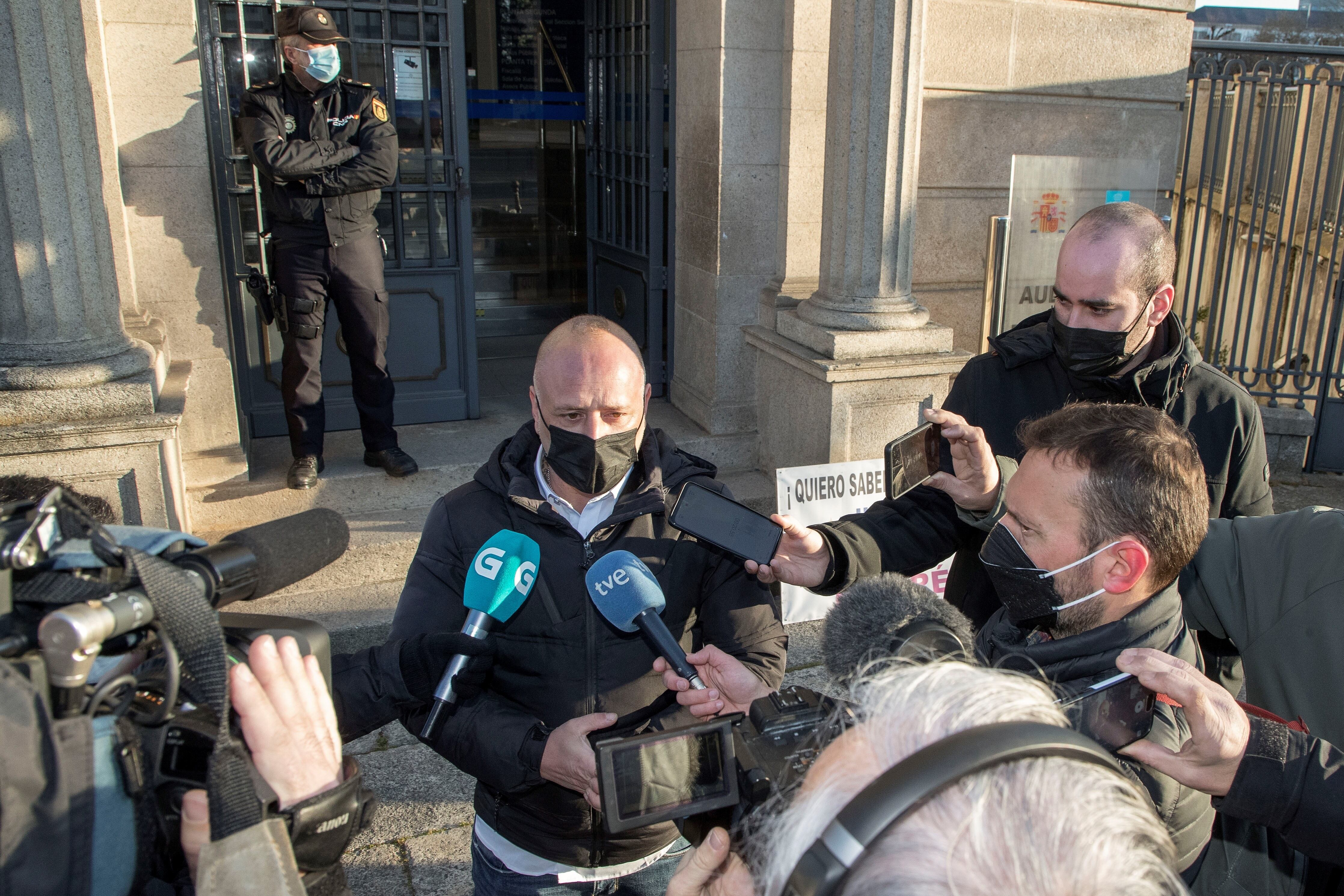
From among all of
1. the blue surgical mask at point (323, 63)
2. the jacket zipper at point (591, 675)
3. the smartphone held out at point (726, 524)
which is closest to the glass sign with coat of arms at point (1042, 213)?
the blue surgical mask at point (323, 63)

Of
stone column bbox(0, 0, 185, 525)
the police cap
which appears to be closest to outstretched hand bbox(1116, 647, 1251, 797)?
stone column bbox(0, 0, 185, 525)

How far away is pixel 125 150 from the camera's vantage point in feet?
16.4

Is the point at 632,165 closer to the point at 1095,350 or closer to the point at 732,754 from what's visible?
the point at 1095,350

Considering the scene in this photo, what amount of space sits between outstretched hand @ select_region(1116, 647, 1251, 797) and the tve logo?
0.97 meters

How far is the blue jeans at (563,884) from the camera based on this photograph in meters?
2.40

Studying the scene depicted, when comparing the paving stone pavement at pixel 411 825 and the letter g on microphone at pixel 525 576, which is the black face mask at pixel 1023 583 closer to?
the letter g on microphone at pixel 525 576

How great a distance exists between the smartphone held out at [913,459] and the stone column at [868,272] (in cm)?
290

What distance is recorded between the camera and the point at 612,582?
2.16 m

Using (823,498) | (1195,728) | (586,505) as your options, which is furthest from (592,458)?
(823,498)

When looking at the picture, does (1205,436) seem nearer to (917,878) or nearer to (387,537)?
(917,878)

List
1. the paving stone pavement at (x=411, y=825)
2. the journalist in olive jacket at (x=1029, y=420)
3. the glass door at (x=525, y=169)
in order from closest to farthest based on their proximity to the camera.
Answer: the journalist in olive jacket at (x=1029, y=420) → the paving stone pavement at (x=411, y=825) → the glass door at (x=525, y=169)

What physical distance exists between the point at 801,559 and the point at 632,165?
16.1 feet

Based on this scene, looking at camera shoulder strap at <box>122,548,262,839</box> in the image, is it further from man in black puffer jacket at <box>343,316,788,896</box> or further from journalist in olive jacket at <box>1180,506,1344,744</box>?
journalist in olive jacket at <box>1180,506,1344,744</box>

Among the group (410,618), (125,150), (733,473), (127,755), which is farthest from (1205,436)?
(125,150)
